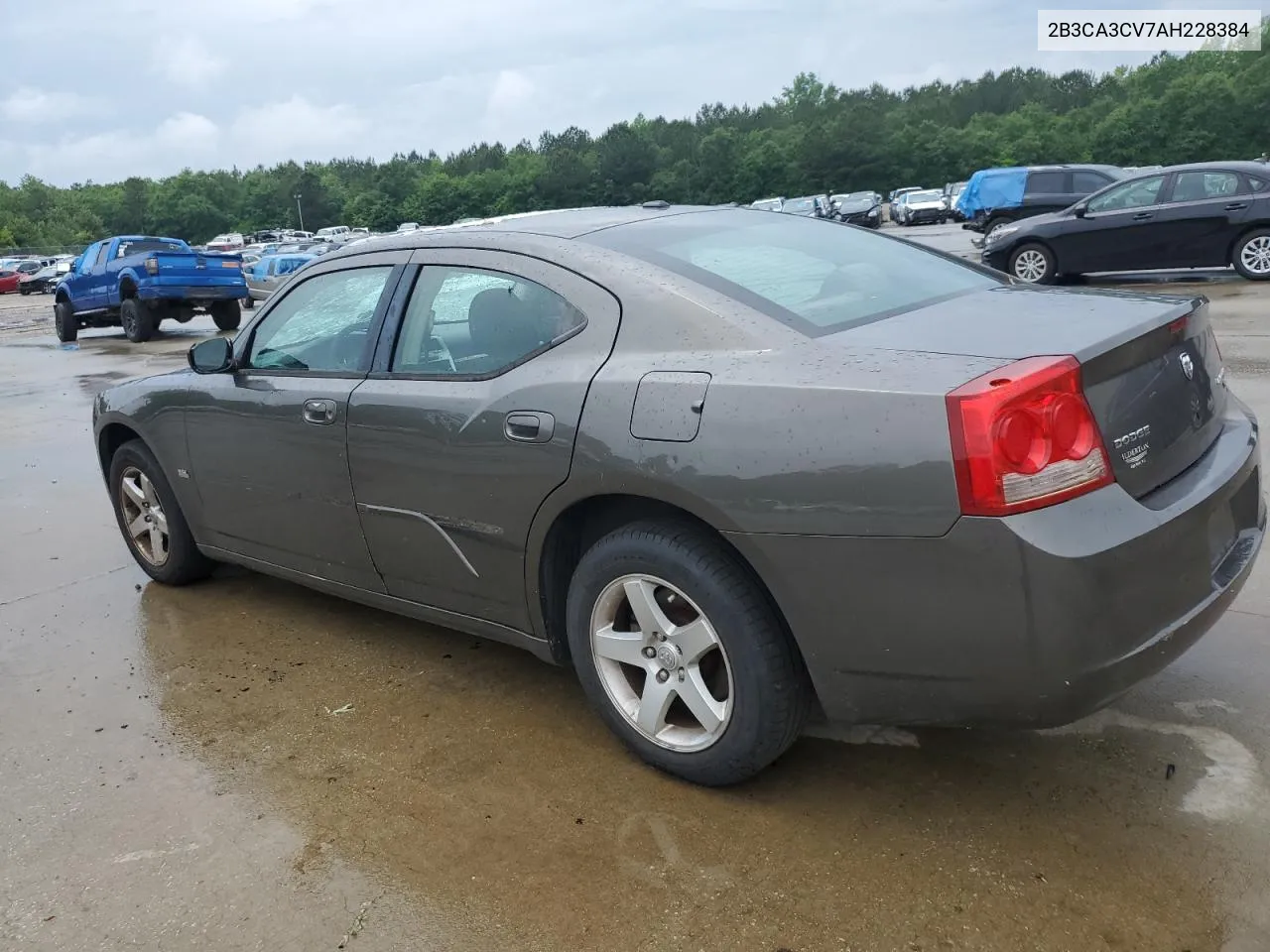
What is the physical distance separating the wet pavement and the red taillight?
91 centimetres

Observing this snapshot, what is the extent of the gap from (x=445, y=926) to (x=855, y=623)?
1175mm

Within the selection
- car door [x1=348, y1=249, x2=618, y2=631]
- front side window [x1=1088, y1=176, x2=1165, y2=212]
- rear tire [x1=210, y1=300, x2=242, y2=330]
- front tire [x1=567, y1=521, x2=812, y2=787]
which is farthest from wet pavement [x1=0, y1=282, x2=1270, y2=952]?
rear tire [x1=210, y1=300, x2=242, y2=330]

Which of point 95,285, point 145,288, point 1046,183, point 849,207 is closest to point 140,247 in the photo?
point 95,285

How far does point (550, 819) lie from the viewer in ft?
9.52

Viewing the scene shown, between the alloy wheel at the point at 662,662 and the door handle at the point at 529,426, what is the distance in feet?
1.49

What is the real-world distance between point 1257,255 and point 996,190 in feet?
31.4

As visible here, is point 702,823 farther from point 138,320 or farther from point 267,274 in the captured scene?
point 267,274

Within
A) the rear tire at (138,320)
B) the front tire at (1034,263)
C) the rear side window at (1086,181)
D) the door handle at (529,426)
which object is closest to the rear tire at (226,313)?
the rear tire at (138,320)

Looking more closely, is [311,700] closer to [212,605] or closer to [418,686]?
[418,686]

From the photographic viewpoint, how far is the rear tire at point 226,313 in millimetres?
18703

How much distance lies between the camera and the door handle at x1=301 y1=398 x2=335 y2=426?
3.70 metres

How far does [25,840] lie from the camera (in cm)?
298

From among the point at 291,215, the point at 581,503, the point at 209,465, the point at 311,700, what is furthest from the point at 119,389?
the point at 291,215

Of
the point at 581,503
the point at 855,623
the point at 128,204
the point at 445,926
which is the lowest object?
the point at 445,926
